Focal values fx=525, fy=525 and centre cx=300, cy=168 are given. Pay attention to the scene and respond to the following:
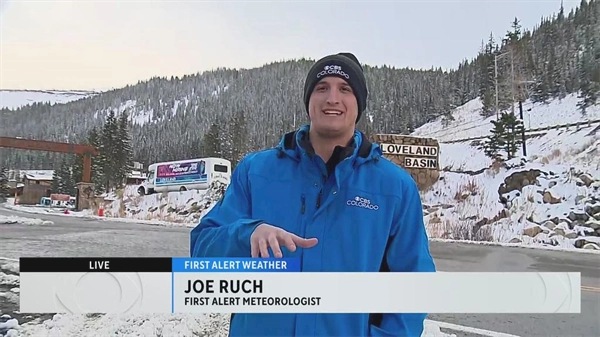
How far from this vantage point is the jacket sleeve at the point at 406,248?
1101 mm

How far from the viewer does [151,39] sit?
5.26ft

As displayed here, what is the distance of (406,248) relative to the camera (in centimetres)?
111

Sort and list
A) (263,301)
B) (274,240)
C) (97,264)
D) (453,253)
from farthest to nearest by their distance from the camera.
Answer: (453,253) → (97,264) → (263,301) → (274,240)

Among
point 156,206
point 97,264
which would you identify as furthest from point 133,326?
point 156,206

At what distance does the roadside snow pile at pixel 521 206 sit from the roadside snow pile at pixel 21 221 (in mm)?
1159

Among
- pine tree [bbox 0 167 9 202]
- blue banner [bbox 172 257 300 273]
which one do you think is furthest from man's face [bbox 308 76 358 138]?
pine tree [bbox 0 167 9 202]

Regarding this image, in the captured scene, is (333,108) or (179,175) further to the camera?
(179,175)

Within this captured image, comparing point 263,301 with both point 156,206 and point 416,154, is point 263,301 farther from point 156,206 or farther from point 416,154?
point 416,154

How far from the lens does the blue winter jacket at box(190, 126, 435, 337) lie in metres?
1.11

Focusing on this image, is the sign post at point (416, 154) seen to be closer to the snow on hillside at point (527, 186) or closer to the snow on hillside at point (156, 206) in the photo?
the snow on hillside at point (527, 186)

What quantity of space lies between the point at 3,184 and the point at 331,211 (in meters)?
1.08

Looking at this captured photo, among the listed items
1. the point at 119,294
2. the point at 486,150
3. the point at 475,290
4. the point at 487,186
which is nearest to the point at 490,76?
the point at 486,150

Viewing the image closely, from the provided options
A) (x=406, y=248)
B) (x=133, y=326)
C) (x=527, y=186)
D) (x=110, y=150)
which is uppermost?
(x=110, y=150)

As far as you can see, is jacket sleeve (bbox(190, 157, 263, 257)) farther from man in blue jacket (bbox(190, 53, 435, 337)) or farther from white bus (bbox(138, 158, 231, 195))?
white bus (bbox(138, 158, 231, 195))
